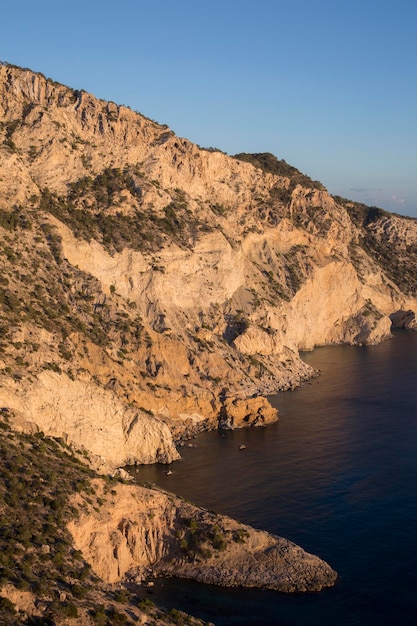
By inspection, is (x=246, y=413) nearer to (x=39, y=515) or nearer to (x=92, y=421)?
(x=92, y=421)

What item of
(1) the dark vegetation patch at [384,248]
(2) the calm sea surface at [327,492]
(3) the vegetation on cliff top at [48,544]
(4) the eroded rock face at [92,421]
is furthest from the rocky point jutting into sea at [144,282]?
(1) the dark vegetation patch at [384,248]

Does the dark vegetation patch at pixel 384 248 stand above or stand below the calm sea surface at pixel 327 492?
above

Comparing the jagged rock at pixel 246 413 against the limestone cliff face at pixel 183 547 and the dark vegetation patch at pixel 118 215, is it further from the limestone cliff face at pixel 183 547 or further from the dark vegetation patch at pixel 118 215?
the limestone cliff face at pixel 183 547

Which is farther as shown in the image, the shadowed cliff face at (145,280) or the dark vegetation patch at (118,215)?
the dark vegetation patch at (118,215)

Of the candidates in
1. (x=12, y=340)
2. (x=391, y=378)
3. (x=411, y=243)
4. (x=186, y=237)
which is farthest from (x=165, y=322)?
(x=411, y=243)

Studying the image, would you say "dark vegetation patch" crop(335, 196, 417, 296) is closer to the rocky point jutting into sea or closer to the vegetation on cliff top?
the rocky point jutting into sea

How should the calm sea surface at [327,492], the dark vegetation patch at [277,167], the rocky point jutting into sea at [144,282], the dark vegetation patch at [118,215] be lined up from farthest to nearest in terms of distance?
the dark vegetation patch at [277,167] → the dark vegetation patch at [118,215] → the rocky point jutting into sea at [144,282] → the calm sea surface at [327,492]

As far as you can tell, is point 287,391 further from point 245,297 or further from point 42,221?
point 42,221
